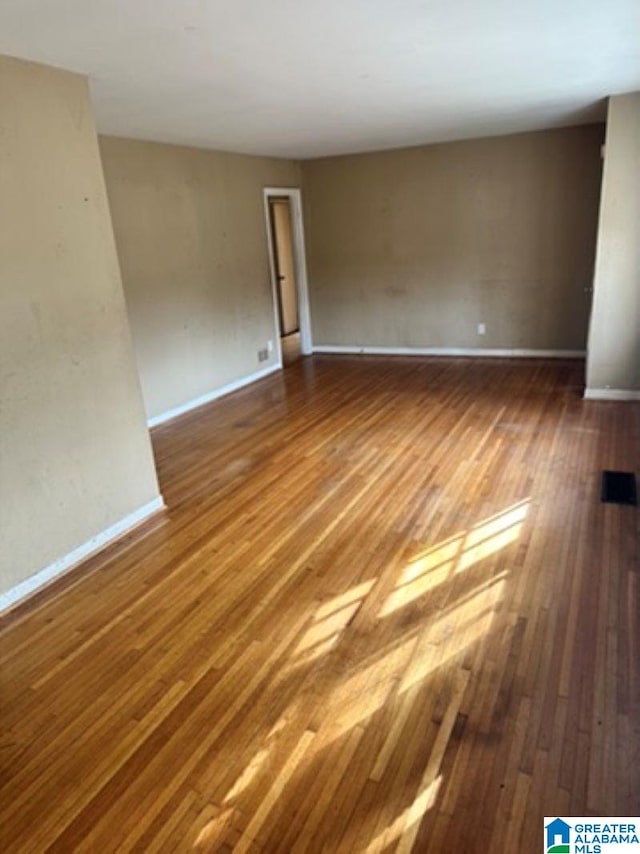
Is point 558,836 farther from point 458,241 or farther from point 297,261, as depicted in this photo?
point 297,261

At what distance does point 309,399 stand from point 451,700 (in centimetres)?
395

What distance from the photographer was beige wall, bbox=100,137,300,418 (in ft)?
15.8

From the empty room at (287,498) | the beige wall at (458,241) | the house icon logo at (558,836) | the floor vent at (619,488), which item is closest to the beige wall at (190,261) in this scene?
the empty room at (287,498)

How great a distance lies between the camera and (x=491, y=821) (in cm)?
153

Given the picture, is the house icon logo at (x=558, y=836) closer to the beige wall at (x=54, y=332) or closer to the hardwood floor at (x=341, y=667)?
the hardwood floor at (x=341, y=667)

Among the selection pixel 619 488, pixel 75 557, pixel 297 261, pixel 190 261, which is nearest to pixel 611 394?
pixel 619 488

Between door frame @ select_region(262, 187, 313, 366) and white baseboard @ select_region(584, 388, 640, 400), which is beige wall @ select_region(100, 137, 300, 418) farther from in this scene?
white baseboard @ select_region(584, 388, 640, 400)

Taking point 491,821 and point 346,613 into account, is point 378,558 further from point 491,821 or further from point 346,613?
point 491,821

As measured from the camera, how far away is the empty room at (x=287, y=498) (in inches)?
66.2

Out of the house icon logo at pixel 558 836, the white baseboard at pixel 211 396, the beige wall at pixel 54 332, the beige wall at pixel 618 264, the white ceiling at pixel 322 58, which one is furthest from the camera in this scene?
the white baseboard at pixel 211 396

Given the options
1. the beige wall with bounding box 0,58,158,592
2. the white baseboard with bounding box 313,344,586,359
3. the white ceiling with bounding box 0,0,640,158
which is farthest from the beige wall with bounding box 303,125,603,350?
the beige wall with bounding box 0,58,158,592

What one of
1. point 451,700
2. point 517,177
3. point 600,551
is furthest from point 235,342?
point 451,700

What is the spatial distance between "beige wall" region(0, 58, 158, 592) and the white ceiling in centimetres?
29

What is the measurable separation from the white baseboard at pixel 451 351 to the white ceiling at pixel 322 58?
2.53 m
